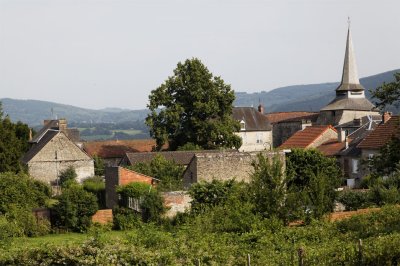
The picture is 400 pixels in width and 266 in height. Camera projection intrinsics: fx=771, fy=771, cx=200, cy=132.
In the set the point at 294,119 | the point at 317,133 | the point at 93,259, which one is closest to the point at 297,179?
the point at 317,133

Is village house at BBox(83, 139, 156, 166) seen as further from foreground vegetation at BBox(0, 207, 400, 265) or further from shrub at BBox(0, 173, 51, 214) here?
foreground vegetation at BBox(0, 207, 400, 265)

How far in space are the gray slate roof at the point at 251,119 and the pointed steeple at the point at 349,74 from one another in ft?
34.1

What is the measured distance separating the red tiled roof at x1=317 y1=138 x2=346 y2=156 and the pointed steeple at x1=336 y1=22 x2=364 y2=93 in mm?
23444

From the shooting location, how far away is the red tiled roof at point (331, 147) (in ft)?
213

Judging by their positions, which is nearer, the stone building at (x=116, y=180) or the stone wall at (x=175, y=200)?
the stone wall at (x=175, y=200)

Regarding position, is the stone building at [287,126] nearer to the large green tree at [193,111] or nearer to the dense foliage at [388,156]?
the large green tree at [193,111]

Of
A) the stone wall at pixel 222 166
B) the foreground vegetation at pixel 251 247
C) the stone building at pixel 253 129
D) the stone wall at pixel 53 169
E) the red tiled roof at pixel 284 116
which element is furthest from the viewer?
the red tiled roof at pixel 284 116

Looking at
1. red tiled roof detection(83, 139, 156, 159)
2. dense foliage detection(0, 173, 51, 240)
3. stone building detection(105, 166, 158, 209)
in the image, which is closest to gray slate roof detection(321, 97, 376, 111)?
red tiled roof detection(83, 139, 156, 159)

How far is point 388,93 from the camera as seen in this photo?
29.2 meters

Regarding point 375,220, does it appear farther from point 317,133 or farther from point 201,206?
point 317,133

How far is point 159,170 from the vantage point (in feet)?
175

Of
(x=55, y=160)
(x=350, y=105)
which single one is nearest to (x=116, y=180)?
(x=55, y=160)

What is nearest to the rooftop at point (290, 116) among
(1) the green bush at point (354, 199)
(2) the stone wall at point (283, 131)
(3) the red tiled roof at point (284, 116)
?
(3) the red tiled roof at point (284, 116)

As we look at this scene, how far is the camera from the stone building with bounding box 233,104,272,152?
298ft
